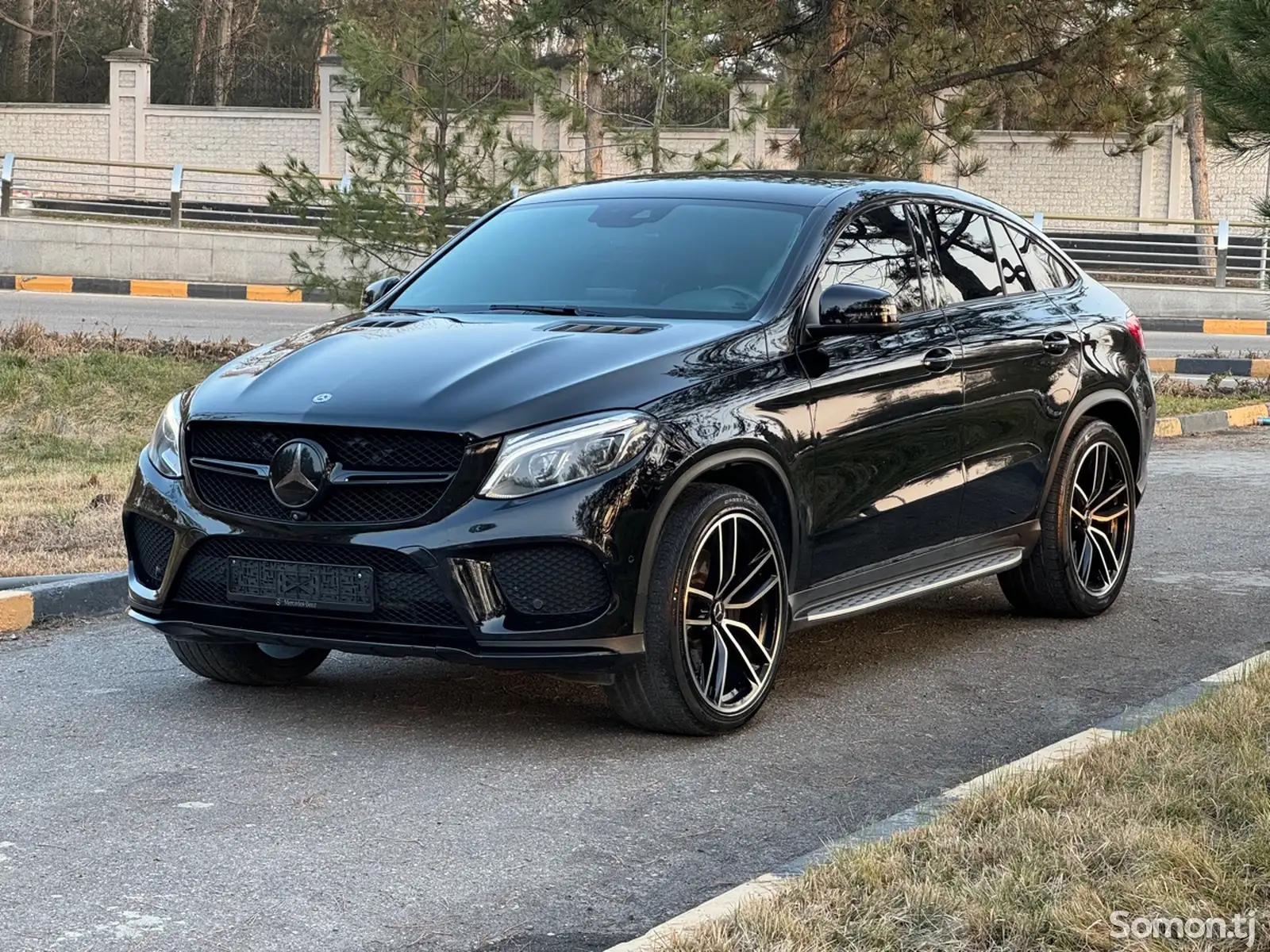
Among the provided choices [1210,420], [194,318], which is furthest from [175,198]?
[1210,420]

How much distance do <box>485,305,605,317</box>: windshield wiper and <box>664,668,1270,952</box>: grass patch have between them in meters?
2.14

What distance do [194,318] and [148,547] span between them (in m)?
17.3

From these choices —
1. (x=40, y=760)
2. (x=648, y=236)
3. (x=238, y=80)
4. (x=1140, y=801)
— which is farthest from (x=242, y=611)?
(x=238, y=80)

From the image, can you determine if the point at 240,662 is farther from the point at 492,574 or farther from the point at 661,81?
the point at 661,81

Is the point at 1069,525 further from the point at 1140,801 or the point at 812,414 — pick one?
the point at 1140,801

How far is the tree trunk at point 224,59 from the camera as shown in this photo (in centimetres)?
5138

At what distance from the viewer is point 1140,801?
431cm

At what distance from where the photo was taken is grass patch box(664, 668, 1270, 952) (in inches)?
140

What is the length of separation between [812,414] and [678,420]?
2.21ft

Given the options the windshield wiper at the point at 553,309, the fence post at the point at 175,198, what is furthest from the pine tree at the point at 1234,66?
the fence post at the point at 175,198

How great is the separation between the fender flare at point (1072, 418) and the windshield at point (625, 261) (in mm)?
1529

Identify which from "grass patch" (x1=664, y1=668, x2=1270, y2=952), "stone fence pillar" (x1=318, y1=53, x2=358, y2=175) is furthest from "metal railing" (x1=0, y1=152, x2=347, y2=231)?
"grass patch" (x1=664, y1=668, x2=1270, y2=952)

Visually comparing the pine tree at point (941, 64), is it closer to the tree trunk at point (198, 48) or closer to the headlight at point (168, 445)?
the headlight at point (168, 445)

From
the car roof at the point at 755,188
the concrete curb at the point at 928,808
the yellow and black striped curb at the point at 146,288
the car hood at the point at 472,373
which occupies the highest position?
the car roof at the point at 755,188
